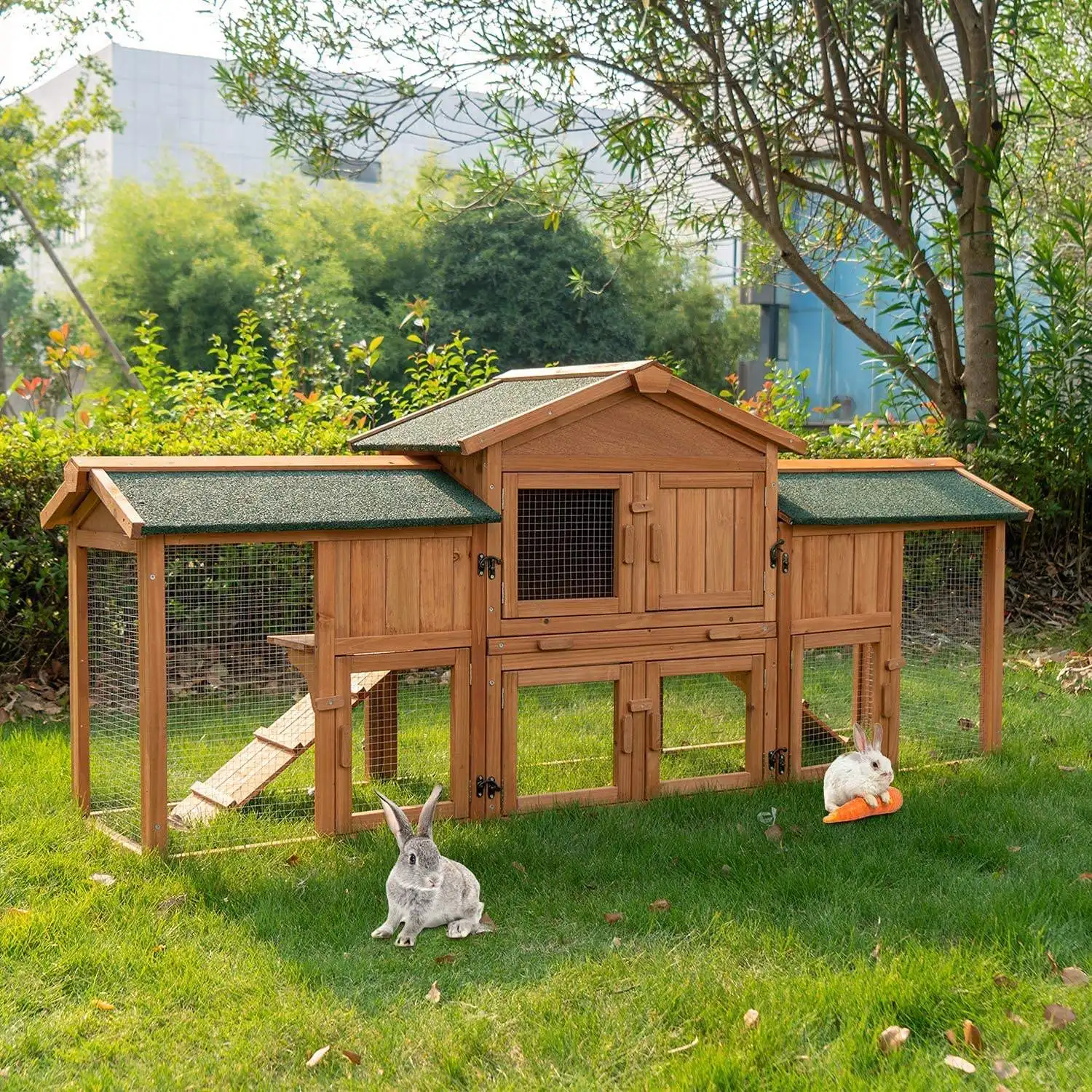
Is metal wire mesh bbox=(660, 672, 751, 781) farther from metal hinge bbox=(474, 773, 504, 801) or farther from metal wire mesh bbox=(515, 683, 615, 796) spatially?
metal hinge bbox=(474, 773, 504, 801)

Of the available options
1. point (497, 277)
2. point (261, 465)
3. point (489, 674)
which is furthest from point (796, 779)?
point (497, 277)

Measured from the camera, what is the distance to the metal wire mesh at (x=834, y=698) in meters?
6.00

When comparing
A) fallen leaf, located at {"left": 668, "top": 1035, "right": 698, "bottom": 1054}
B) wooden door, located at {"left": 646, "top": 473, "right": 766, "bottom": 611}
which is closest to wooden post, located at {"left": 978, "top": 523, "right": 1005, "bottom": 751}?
wooden door, located at {"left": 646, "top": 473, "right": 766, "bottom": 611}

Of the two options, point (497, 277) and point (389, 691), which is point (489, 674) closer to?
point (389, 691)

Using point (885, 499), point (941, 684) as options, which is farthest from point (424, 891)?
point (941, 684)

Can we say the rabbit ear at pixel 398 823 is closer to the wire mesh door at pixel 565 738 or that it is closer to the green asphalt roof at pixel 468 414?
the wire mesh door at pixel 565 738

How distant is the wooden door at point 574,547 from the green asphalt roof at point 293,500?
1.10ft

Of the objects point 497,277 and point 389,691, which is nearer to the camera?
point 389,691

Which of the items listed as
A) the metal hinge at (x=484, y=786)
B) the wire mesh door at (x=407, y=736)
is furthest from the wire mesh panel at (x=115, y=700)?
the metal hinge at (x=484, y=786)

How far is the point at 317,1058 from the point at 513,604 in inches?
90.6

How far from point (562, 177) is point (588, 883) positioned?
601 cm

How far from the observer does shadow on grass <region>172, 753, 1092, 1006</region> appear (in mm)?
3809

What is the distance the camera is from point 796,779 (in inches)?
225

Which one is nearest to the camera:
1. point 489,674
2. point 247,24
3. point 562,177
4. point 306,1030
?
point 306,1030
